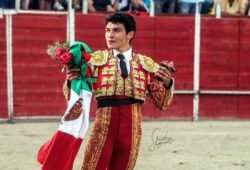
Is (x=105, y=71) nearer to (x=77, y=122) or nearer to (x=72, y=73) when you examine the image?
(x=72, y=73)

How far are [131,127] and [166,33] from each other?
6585 mm

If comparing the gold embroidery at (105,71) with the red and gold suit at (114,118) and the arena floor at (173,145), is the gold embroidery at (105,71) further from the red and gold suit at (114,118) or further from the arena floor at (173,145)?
the arena floor at (173,145)

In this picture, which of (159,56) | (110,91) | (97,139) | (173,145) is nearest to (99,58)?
(110,91)

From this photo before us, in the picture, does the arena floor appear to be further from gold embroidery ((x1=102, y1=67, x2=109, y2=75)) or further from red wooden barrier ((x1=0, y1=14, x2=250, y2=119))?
gold embroidery ((x1=102, y1=67, x2=109, y2=75))

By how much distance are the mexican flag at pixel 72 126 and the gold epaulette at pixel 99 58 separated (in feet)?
0.13

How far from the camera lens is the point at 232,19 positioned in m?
10.2

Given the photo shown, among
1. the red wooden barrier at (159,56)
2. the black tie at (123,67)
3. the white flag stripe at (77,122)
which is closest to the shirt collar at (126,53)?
the black tie at (123,67)

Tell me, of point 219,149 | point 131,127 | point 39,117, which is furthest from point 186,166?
point 39,117

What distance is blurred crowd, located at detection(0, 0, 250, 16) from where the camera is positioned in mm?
9594

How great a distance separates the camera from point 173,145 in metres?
7.41

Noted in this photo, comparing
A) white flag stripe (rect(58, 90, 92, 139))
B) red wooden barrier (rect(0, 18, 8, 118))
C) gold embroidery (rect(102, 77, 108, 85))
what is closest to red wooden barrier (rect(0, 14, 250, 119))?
red wooden barrier (rect(0, 18, 8, 118))

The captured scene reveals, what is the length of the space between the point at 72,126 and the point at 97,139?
170 millimetres

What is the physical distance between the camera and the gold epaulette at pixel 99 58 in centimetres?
360

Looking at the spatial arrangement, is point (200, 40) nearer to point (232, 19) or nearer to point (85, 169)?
point (232, 19)
